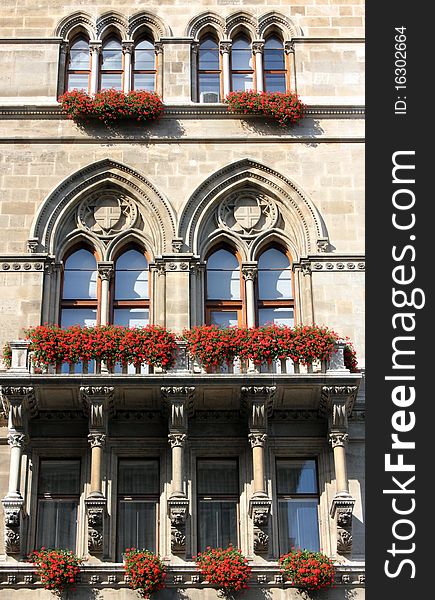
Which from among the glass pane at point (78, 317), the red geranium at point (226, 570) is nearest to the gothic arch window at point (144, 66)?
the glass pane at point (78, 317)

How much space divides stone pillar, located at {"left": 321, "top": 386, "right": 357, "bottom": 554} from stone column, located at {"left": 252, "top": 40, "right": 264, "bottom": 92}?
8.22 meters

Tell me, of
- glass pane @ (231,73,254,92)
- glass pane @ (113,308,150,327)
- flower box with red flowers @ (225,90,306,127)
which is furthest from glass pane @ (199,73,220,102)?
glass pane @ (113,308,150,327)

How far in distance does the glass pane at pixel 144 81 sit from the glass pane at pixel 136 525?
9.90 metres

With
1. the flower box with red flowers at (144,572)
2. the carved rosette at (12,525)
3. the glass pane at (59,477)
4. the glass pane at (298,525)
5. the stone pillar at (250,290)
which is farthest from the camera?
the stone pillar at (250,290)

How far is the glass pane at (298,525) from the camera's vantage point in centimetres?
2461

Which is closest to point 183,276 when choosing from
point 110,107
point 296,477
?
point 110,107

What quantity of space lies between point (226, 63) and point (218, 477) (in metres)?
9.91

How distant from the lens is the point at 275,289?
27875 mm

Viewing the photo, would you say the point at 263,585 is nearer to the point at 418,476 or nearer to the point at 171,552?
the point at 171,552

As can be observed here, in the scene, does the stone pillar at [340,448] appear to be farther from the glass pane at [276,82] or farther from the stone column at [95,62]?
the stone column at [95,62]

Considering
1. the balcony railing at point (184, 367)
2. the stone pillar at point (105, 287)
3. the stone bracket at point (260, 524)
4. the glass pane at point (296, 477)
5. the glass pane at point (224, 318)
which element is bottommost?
the stone bracket at point (260, 524)

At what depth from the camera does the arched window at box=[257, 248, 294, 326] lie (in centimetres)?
2755

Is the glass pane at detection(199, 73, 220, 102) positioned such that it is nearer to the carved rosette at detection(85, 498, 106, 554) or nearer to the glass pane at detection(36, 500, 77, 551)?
the glass pane at detection(36, 500, 77, 551)

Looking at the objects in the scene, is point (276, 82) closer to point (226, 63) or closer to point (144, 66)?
point (226, 63)
